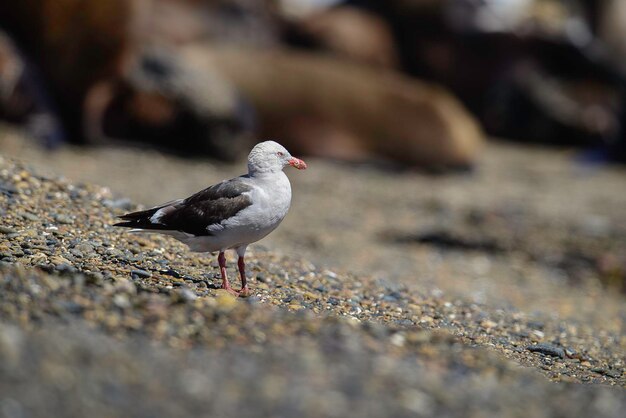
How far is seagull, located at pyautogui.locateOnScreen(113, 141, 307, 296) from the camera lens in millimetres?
Answer: 4645

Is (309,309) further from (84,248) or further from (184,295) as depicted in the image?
(84,248)

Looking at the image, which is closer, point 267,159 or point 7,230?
point 267,159

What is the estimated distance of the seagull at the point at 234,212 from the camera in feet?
15.2

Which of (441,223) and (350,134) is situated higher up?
(350,134)

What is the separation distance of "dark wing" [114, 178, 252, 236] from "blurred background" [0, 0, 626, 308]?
5.68 feet

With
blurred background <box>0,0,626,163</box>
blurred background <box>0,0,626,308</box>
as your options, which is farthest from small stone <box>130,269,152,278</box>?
blurred background <box>0,0,626,163</box>

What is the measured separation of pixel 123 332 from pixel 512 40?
47.1 feet

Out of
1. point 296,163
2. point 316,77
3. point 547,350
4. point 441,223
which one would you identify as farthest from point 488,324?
point 316,77

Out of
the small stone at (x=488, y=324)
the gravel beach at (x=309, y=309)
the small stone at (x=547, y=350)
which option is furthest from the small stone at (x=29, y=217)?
the small stone at (x=547, y=350)

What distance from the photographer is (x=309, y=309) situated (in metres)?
4.95

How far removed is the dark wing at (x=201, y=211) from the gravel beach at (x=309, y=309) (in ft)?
0.92

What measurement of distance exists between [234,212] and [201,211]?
0.20m

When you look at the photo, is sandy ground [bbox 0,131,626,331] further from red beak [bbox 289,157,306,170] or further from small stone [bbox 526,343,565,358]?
red beak [bbox 289,157,306,170]

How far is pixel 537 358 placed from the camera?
17.0 ft
